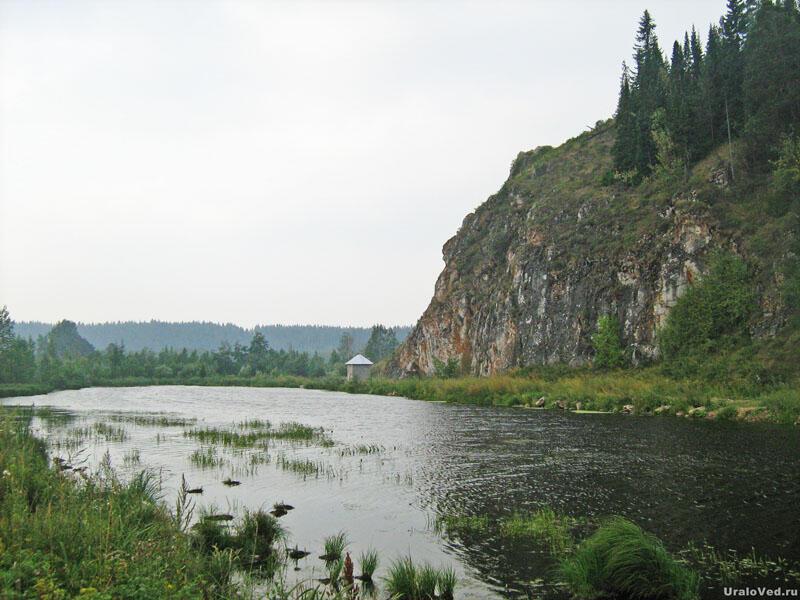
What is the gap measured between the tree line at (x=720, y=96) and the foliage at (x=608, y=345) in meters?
21.5

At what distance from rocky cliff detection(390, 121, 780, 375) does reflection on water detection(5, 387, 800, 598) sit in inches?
1127

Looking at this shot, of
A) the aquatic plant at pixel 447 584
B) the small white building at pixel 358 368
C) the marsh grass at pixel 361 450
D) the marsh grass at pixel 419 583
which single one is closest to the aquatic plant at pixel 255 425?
the marsh grass at pixel 361 450

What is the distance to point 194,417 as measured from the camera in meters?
51.1

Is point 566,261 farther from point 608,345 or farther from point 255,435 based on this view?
point 255,435

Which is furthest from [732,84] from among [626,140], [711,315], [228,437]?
[228,437]

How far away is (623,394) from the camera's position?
5059cm

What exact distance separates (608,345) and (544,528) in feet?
176

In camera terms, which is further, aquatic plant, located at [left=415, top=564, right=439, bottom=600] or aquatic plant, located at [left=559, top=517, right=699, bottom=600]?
aquatic plant, located at [left=415, top=564, right=439, bottom=600]

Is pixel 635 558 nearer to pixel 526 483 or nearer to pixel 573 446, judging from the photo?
pixel 526 483

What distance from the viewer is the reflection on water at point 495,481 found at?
15453 millimetres

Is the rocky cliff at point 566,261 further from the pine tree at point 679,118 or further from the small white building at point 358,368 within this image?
the small white building at point 358,368

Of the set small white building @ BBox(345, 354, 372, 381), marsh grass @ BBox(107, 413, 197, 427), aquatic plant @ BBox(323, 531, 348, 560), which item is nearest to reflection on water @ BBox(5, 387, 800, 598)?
aquatic plant @ BBox(323, 531, 348, 560)

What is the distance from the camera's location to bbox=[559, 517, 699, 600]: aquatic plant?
1166 cm

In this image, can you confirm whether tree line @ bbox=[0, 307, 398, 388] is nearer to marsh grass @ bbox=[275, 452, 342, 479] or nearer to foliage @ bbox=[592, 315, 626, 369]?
foliage @ bbox=[592, 315, 626, 369]
